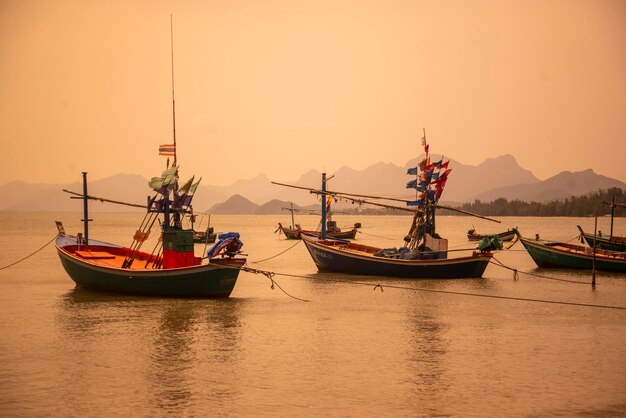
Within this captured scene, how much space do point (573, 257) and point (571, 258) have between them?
0.27 m

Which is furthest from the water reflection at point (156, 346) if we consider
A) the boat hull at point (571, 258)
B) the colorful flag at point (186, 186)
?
the boat hull at point (571, 258)

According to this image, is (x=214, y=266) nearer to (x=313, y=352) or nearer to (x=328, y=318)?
(x=328, y=318)

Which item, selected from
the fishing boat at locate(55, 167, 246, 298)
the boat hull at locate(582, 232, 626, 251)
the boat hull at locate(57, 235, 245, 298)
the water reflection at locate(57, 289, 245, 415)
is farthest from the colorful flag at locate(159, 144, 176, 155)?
the boat hull at locate(582, 232, 626, 251)

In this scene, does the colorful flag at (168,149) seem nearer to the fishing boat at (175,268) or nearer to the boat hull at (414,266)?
the fishing boat at (175,268)

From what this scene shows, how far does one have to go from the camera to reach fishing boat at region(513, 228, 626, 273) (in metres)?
45.6

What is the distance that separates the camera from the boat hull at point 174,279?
96.9 feet

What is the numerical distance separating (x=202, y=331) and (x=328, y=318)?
5670mm

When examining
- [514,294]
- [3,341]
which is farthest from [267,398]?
[514,294]

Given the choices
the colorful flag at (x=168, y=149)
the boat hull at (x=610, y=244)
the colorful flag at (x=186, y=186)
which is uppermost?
the colorful flag at (x=168, y=149)

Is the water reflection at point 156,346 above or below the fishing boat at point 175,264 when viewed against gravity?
below

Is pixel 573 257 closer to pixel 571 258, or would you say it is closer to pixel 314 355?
pixel 571 258

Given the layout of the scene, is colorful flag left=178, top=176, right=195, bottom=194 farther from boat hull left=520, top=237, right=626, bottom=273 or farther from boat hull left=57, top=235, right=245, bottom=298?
boat hull left=520, top=237, right=626, bottom=273

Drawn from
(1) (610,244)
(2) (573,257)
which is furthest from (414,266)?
(1) (610,244)

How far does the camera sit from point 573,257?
46.8m
